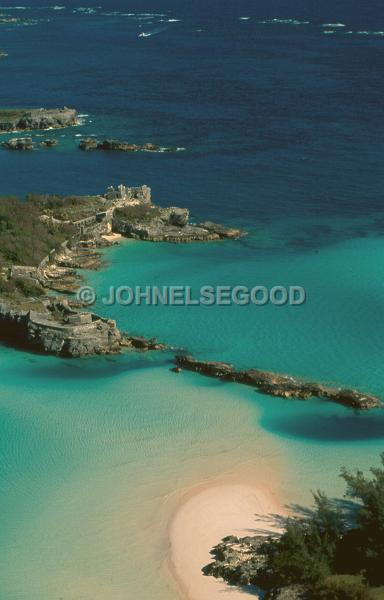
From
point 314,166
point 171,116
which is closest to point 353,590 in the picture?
point 314,166

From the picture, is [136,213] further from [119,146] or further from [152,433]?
[152,433]

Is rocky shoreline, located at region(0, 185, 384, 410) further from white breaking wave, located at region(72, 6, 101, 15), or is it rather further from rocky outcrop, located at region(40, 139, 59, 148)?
white breaking wave, located at region(72, 6, 101, 15)

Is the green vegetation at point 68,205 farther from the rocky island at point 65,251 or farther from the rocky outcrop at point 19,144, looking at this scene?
the rocky outcrop at point 19,144

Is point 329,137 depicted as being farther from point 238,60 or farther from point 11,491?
point 11,491

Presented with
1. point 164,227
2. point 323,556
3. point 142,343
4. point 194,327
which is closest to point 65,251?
point 164,227

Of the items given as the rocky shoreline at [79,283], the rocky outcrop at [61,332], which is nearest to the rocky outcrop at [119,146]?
the rocky shoreline at [79,283]

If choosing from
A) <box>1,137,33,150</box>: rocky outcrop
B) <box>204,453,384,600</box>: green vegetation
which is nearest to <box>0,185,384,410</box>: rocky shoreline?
<box>204,453,384,600</box>: green vegetation
